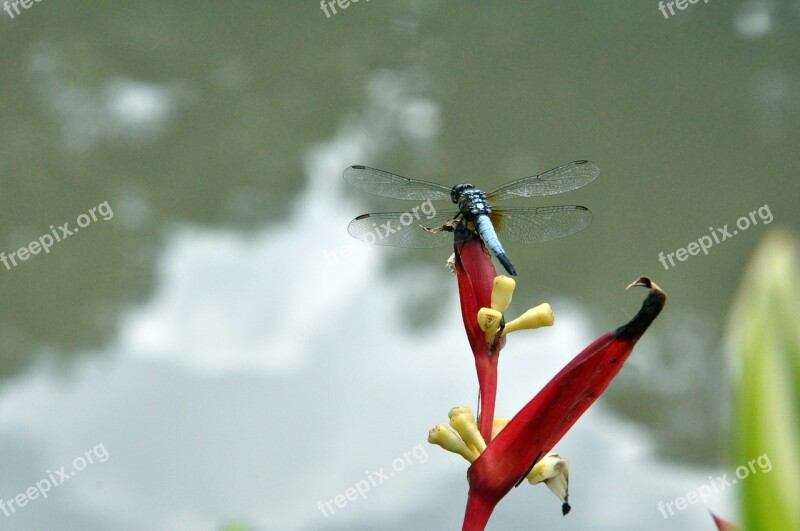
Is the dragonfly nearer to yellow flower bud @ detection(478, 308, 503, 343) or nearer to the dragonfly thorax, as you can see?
the dragonfly thorax

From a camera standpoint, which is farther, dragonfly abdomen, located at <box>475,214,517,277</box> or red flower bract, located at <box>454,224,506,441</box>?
dragonfly abdomen, located at <box>475,214,517,277</box>

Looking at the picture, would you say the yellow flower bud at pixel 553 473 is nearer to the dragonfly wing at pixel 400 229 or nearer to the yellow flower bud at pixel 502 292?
the yellow flower bud at pixel 502 292

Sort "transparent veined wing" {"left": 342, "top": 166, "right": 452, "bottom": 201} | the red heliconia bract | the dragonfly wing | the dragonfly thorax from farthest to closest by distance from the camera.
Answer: "transparent veined wing" {"left": 342, "top": 166, "right": 452, "bottom": 201}
the dragonfly wing
the dragonfly thorax
the red heliconia bract

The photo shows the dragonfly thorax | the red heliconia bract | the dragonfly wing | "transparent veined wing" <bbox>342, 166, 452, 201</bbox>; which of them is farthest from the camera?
"transparent veined wing" <bbox>342, 166, 452, 201</bbox>

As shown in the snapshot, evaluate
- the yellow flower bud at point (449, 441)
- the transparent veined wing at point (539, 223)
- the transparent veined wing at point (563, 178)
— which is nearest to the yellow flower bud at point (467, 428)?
the yellow flower bud at point (449, 441)

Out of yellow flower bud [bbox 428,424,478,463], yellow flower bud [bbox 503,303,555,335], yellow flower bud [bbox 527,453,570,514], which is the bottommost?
yellow flower bud [bbox 527,453,570,514]

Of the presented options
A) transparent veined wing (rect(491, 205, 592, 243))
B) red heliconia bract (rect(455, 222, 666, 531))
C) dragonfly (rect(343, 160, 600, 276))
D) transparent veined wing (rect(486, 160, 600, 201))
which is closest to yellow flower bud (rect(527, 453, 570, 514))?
red heliconia bract (rect(455, 222, 666, 531))

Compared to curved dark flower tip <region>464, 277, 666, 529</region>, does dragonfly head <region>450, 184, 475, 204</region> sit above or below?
above
